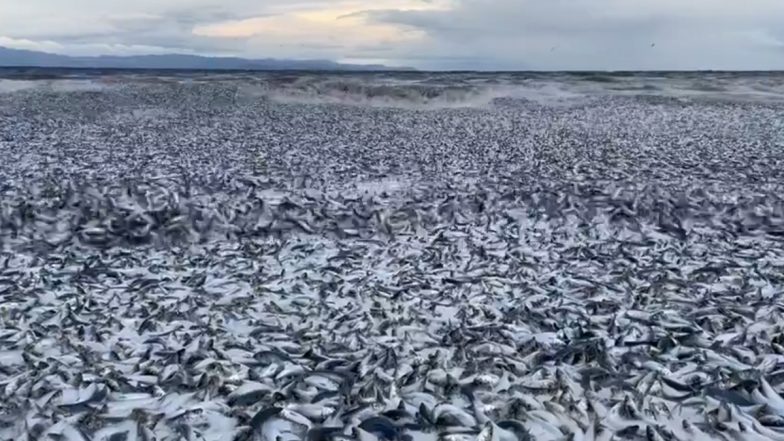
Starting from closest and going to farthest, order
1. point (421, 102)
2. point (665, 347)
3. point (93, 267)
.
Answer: point (665, 347) → point (93, 267) → point (421, 102)

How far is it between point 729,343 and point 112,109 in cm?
3405

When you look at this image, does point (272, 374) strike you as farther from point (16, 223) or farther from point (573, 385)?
point (16, 223)

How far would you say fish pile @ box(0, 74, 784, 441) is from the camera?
5.98 metres

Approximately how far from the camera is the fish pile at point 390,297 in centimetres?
598

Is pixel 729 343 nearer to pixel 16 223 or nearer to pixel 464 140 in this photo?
pixel 16 223

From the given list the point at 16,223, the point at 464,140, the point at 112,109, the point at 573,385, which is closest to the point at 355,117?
the point at 464,140

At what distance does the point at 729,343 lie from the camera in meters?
7.22

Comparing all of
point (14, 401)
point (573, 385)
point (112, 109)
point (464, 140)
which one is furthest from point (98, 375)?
point (112, 109)

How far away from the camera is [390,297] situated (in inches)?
347

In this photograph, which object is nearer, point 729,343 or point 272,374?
point 272,374

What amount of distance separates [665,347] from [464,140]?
55.9ft

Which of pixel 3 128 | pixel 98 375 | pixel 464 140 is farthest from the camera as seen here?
pixel 3 128

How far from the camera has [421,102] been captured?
158 ft

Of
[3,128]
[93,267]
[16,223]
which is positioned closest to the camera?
[93,267]
